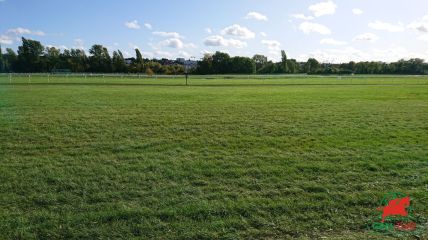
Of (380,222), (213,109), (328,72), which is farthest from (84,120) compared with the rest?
(328,72)

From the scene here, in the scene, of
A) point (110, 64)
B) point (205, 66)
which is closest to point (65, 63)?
point (110, 64)

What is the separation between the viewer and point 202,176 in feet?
25.4

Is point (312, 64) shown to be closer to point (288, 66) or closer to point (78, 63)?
point (288, 66)

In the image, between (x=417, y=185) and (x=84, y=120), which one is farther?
(x=84, y=120)

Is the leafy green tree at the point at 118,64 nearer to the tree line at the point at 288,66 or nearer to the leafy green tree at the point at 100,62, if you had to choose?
the leafy green tree at the point at 100,62

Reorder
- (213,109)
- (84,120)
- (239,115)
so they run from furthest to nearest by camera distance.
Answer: (213,109) < (239,115) < (84,120)

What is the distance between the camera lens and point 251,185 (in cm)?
723

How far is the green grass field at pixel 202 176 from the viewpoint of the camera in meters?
5.55

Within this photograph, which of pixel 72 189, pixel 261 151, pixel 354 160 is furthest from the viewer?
pixel 261 151

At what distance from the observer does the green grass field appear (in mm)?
5551

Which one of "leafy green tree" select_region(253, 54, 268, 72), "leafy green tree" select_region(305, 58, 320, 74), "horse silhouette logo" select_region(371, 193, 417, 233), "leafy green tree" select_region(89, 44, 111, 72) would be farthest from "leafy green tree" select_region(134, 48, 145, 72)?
"horse silhouette logo" select_region(371, 193, 417, 233)

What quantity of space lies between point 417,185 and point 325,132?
508 centimetres

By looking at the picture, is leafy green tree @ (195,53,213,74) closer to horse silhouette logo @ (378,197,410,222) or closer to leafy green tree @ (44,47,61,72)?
leafy green tree @ (44,47,61,72)

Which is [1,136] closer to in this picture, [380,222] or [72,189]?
[72,189]
